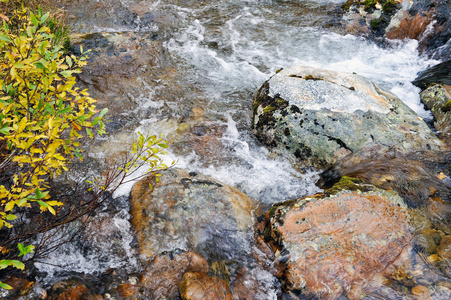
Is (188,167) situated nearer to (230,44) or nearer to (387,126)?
(387,126)

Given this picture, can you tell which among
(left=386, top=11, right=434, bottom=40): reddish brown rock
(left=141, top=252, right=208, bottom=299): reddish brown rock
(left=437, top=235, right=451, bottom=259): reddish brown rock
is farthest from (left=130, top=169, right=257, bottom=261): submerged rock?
(left=386, top=11, right=434, bottom=40): reddish brown rock

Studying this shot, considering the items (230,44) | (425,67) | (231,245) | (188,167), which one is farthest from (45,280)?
(425,67)

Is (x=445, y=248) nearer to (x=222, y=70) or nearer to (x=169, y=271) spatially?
(x=169, y=271)

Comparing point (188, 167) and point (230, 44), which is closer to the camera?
point (188, 167)

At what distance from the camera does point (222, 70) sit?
8.44 metres

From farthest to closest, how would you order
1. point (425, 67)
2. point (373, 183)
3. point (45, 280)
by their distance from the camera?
1. point (425, 67)
2. point (373, 183)
3. point (45, 280)

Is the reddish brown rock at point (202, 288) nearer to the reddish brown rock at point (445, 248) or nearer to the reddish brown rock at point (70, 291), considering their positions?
the reddish brown rock at point (70, 291)

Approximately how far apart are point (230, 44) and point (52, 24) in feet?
17.5

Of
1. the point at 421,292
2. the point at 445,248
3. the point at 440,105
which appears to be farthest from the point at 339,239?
the point at 440,105

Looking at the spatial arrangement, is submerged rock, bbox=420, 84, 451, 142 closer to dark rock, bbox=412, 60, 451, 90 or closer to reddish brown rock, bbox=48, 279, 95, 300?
dark rock, bbox=412, 60, 451, 90

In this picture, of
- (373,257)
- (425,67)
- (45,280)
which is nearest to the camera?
(45,280)

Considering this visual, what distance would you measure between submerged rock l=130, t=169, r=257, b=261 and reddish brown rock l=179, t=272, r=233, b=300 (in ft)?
1.45

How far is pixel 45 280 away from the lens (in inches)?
132

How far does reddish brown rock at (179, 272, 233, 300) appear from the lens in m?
3.37
